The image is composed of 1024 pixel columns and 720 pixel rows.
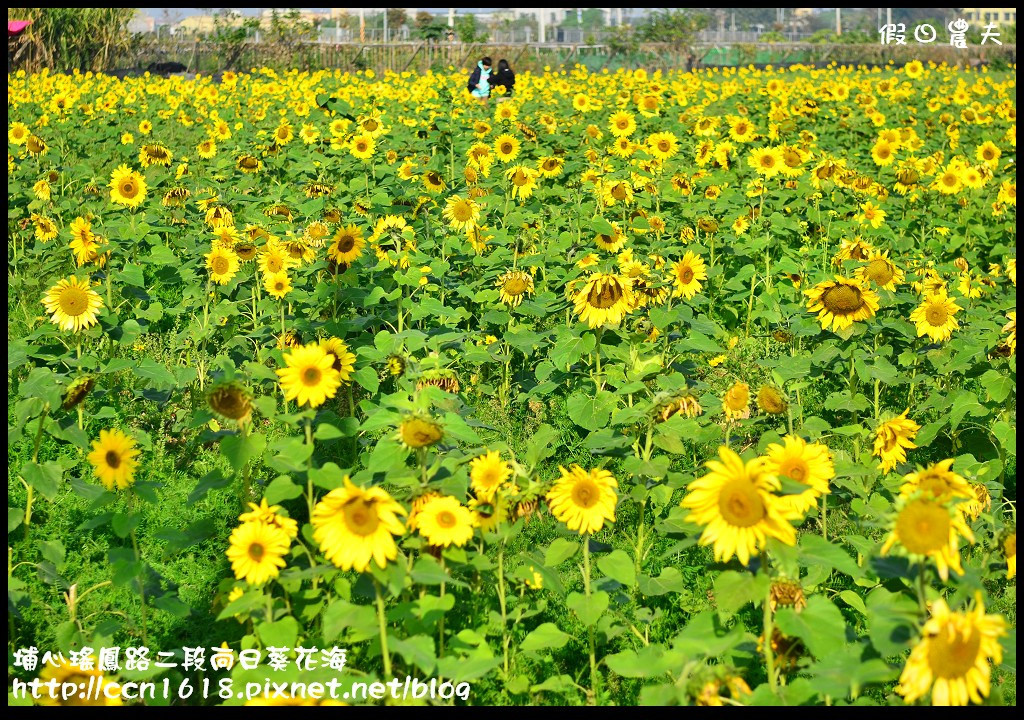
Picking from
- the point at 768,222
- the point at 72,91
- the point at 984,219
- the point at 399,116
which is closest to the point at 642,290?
the point at 768,222

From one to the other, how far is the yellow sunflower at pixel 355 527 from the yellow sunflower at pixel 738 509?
636 mm

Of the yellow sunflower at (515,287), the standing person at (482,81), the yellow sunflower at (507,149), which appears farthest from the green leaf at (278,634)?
the standing person at (482,81)

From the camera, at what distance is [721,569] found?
2252mm

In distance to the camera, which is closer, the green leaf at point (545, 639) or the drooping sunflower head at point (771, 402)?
the green leaf at point (545, 639)

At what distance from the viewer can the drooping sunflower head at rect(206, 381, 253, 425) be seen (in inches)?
103

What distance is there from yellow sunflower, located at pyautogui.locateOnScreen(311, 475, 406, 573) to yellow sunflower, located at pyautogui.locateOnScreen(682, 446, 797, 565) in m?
0.64

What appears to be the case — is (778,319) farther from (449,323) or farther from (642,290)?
(449,323)

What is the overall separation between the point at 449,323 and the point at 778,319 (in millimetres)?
1499

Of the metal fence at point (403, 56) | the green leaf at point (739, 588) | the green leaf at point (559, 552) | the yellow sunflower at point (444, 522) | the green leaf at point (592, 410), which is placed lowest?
the green leaf at point (559, 552)

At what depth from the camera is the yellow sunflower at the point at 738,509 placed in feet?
6.59

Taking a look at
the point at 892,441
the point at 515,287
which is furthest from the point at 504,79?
the point at 892,441

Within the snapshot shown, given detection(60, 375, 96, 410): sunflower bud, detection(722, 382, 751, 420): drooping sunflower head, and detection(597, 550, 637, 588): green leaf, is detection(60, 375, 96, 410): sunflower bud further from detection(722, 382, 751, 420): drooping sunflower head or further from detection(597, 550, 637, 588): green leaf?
detection(722, 382, 751, 420): drooping sunflower head

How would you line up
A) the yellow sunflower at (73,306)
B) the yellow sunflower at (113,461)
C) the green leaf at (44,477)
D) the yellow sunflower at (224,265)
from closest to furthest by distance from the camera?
the green leaf at (44,477) < the yellow sunflower at (113,461) < the yellow sunflower at (73,306) < the yellow sunflower at (224,265)

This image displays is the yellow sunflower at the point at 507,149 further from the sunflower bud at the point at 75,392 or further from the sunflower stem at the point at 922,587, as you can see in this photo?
the sunflower stem at the point at 922,587
